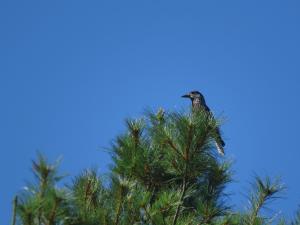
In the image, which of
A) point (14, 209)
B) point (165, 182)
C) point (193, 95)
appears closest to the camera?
point (14, 209)

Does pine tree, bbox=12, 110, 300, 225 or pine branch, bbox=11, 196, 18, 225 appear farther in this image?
pine tree, bbox=12, 110, 300, 225

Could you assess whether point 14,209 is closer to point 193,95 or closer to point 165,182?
point 165,182

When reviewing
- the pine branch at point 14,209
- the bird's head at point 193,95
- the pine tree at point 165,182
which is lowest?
the pine branch at point 14,209

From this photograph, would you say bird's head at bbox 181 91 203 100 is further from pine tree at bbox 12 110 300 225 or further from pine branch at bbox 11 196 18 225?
pine branch at bbox 11 196 18 225

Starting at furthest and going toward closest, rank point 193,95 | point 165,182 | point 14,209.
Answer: point 193,95
point 165,182
point 14,209

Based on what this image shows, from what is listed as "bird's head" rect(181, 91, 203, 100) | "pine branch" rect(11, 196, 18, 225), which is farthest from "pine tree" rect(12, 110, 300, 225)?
"bird's head" rect(181, 91, 203, 100)

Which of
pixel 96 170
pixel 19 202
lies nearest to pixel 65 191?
pixel 19 202

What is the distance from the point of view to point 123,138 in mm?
5953

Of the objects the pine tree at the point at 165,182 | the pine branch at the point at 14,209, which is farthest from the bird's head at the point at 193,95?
the pine branch at the point at 14,209

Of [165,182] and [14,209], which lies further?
[165,182]

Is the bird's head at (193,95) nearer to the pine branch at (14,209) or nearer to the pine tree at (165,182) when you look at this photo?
the pine tree at (165,182)

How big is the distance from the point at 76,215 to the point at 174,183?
1709mm

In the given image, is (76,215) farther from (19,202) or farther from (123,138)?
(123,138)

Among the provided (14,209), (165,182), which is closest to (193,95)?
(165,182)
